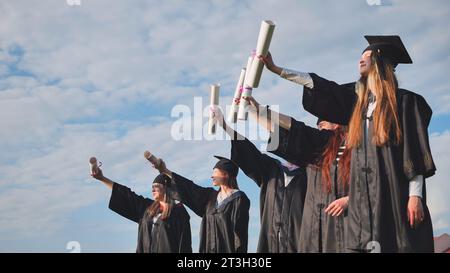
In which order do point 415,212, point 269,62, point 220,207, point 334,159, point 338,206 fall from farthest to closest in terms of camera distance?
point 220,207
point 334,159
point 338,206
point 269,62
point 415,212

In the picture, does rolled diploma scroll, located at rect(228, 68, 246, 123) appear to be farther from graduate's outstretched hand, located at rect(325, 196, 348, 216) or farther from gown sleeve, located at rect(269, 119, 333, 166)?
graduate's outstretched hand, located at rect(325, 196, 348, 216)

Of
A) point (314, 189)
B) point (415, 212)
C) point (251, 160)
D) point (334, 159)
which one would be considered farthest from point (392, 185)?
point (251, 160)

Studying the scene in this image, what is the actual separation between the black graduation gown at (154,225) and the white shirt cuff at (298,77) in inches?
190

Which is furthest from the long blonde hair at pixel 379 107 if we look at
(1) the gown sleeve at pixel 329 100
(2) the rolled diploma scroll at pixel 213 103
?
(2) the rolled diploma scroll at pixel 213 103

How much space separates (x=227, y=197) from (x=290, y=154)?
259 centimetres

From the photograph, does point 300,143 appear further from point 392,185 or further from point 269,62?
point 392,185

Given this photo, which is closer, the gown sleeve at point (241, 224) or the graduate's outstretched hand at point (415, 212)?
the graduate's outstretched hand at point (415, 212)

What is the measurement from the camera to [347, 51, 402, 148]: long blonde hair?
577 centimetres

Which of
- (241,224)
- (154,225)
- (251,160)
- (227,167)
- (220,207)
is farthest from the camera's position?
(154,225)

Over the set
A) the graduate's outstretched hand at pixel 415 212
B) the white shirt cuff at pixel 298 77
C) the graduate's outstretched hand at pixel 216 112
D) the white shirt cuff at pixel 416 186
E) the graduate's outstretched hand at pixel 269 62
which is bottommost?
the graduate's outstretched hand at pixel 415 212

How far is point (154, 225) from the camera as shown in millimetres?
10438

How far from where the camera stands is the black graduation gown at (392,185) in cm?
557

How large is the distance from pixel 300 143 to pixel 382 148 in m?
1.15

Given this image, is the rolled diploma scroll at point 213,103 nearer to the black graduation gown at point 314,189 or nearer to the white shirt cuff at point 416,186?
the black graduation gown at point 314,189
